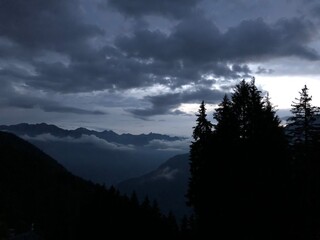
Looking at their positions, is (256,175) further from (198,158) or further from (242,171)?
(198,158)

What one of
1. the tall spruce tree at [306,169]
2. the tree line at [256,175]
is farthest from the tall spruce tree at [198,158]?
the tall spruce tree at [306,169]

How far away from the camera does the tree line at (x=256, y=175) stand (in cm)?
2561

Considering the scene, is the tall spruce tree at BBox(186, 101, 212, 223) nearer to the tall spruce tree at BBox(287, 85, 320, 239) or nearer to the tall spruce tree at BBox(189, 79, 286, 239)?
the tall spruce tree at BBox(189, 79, 286, 239)

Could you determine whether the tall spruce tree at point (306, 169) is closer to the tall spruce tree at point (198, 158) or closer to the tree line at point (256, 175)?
the tree line at point (256, 175)

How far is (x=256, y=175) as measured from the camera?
25688mm

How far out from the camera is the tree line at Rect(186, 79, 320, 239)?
25.6 m

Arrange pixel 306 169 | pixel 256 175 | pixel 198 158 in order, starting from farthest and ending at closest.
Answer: pixel 198 158
pixel 306 169
pixel 256 175

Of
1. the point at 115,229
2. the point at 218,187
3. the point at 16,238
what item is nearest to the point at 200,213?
the point at 218,187

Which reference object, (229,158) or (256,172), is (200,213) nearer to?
(229,158)

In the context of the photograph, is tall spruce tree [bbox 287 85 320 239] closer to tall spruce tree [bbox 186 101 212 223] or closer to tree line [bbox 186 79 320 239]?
tree line [bbox 186 79 320 239]

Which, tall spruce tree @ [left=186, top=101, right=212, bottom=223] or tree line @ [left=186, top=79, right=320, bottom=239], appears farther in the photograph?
tall spruce tree @ [left=186, top=101, right=212, bottom=223]

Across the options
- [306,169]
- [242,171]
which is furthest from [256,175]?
[306,169]

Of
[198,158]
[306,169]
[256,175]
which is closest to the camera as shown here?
[256,175]

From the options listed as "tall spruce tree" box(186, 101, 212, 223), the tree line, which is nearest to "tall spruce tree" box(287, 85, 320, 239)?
the tree line
